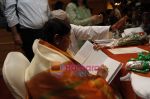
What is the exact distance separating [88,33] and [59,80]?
1.27 m

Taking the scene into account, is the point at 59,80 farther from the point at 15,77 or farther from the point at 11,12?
the point at 11,12

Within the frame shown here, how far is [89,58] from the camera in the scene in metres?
1.68

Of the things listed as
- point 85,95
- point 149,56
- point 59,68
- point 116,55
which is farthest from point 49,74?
point 116,55

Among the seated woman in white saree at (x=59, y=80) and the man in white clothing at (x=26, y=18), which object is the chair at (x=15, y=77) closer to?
the seated woman in white saree at (x=59, y=80)

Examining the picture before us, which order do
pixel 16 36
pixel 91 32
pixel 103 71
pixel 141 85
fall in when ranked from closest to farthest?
pixel 141 85 < pixel 103 71 < pixel 91 32 < pixel 16 36

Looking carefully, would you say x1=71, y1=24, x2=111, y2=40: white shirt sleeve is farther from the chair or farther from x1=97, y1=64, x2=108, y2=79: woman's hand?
the chair

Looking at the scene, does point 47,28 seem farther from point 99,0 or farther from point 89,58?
point 99,0

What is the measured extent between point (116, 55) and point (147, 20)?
66cm

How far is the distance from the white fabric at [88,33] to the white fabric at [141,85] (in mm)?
1117

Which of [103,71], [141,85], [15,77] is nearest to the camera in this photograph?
[141,85]

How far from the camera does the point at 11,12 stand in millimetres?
2578

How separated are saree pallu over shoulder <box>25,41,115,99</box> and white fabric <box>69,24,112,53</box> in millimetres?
1150

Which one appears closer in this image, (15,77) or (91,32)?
(15,77)

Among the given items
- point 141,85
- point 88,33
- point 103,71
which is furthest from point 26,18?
point 141,85
